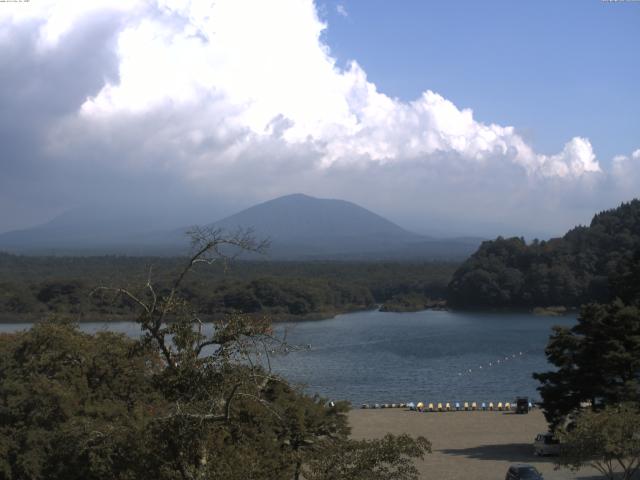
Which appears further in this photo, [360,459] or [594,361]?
[594,361]

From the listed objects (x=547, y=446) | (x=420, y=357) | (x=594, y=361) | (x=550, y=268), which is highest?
(x=550, y=268)

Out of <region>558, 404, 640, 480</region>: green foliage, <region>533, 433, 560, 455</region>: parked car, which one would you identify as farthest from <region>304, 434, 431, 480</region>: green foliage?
<region>533, 433, 560, 455</region>: parked car

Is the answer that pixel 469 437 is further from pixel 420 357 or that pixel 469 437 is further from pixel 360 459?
pixel 420 357

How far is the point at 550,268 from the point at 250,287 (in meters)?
19.8

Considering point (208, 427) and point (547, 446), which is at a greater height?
point (208, 427)

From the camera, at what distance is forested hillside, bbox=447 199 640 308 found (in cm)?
5022

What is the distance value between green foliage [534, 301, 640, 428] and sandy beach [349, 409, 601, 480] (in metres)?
1.05

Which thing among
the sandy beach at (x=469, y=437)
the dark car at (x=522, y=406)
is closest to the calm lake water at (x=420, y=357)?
the sandy beach at (x=469, y=437)

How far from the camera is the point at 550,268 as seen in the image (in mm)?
51906

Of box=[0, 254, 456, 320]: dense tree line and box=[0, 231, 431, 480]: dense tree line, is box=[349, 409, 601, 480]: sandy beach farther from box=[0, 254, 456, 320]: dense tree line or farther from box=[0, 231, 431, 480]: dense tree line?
box=[0, 254, 456, 320]: dense tree line

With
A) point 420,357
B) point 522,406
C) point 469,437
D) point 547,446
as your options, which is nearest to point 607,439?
point 547,446

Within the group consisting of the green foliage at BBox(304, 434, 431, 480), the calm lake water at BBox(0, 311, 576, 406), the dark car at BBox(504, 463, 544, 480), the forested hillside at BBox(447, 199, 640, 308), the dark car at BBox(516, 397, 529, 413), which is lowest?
the calm lake water at BBox(0, 311, 576, 406)

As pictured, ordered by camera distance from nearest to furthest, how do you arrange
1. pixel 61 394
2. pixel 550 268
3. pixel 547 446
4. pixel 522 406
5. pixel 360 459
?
1. pixel 360 459
2. pixel 61 394
3. pixel 547 446
4. pixel 522 406
5. pixel 550 268

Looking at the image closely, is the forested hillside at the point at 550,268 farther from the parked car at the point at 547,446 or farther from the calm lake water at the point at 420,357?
the parked car at the point at 547,446
